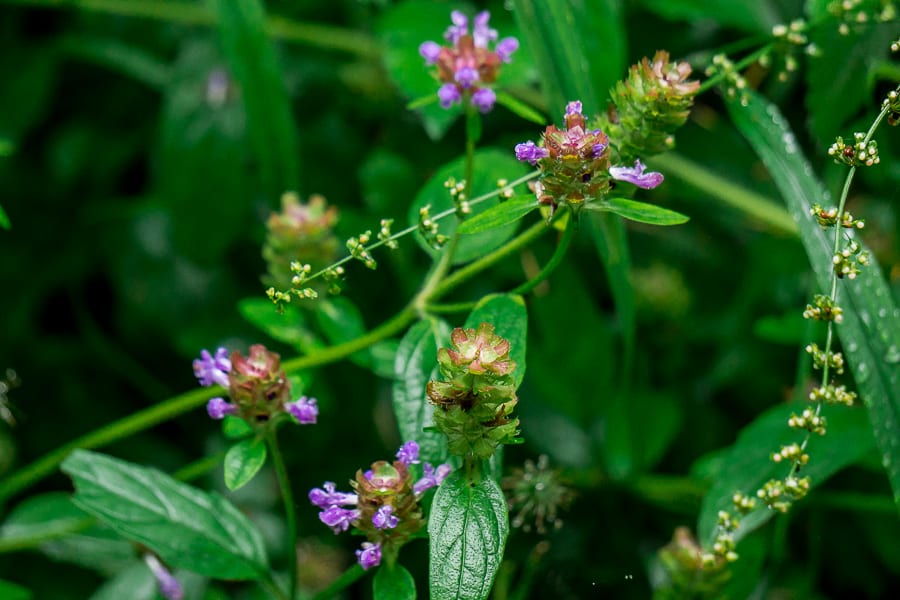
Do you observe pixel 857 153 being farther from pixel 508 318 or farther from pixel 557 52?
pixel 557 52

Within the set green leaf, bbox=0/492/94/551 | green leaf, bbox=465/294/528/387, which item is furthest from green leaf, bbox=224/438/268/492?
green leaf, bbox=0/492/94/551

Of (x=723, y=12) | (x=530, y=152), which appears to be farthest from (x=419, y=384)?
(x=723, y=12)

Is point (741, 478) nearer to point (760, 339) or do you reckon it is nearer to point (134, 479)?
point (760, 339)

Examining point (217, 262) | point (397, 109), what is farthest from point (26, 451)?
point (397, 109)

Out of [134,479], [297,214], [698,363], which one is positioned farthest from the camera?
[698,363]

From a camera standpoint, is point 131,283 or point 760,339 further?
point 131,283

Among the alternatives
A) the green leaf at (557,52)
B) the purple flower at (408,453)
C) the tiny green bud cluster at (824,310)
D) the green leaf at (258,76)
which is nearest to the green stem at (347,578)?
the purple flower at (408,453)
